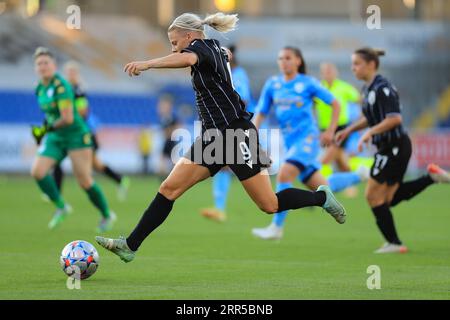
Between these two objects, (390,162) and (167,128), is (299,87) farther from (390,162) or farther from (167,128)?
(167,128)

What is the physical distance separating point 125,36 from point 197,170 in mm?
27906

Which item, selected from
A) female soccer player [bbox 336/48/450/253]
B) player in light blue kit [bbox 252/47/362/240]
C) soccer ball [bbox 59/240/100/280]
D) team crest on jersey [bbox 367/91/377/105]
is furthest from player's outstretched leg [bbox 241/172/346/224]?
player in light blue kit [bbox 252/47/362/240]

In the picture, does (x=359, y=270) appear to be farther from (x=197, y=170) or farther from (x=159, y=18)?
(x=159, y=18)

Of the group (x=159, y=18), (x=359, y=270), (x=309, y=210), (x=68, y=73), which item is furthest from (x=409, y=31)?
(x=359, y=270)

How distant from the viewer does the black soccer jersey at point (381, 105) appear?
11.0 m

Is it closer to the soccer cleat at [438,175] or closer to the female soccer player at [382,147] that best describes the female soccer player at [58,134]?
the female soccer player at [382,147]

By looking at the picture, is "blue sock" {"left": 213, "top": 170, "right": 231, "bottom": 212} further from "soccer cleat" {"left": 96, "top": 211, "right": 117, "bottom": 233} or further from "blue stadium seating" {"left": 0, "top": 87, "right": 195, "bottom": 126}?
"blue stadium seating" {"left": 0, "top": 87, "right": 195, "bottom": 126}

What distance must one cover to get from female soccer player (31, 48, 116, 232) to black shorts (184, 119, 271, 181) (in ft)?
15.2

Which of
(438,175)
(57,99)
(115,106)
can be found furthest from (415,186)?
(115,106)

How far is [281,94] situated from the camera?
12.6 m

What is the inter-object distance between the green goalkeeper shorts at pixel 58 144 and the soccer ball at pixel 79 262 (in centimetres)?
487

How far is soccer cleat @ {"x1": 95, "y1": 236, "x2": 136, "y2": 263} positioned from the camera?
871 centimetres

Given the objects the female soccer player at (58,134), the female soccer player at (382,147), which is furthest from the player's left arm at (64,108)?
the female soccer player at (382,147)

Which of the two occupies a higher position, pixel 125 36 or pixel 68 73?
pixel 125 36
